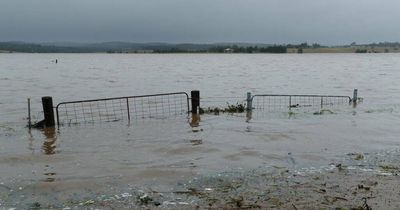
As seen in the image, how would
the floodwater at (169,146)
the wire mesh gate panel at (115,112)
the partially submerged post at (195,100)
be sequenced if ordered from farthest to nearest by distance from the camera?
1. the wire mesh gate panel at (115,112)
2. the partially submerged post at (195,100)
3. the floodwater at (169,146)

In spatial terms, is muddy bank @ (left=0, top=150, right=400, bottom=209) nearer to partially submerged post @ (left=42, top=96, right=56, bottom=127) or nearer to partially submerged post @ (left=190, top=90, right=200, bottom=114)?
partially submerged post @ (left=42, top=96, right=56, bottom=127)

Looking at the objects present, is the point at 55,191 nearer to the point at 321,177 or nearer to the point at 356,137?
the point at 321,177

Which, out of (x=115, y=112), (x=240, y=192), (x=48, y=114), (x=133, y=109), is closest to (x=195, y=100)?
(x=115, y=112)

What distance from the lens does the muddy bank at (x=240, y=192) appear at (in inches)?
328

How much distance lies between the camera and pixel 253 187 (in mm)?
9352

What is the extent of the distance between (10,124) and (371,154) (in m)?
15.2

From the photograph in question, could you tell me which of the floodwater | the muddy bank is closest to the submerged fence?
the floodwater

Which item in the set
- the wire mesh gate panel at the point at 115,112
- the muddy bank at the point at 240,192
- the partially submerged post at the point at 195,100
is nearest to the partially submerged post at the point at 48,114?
the wire mesh gate panel at the point at 115,112

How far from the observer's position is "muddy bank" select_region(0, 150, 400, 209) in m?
8.32

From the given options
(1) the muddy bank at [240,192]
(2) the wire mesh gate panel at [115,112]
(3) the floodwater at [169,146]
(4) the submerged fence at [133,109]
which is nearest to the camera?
(1) the muddy bank at [240,192]

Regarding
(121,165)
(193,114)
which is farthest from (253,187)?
(193,114)

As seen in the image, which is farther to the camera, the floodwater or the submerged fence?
the submerged fence

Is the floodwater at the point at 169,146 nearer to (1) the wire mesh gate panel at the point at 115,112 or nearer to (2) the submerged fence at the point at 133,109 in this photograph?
(2) the submerged fence at the point at 133,109

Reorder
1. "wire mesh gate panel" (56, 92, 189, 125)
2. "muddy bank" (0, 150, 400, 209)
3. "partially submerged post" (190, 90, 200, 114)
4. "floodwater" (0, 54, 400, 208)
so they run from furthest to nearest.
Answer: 1. "wire mesh gate panel" (56, 92, 189, 125)
2. "partially submerged post" (190, 90, 200, 114)
3. "floodwater" (0, 54, 400, 208)
4. "muddy bank" (0, 150, 400, 209)
